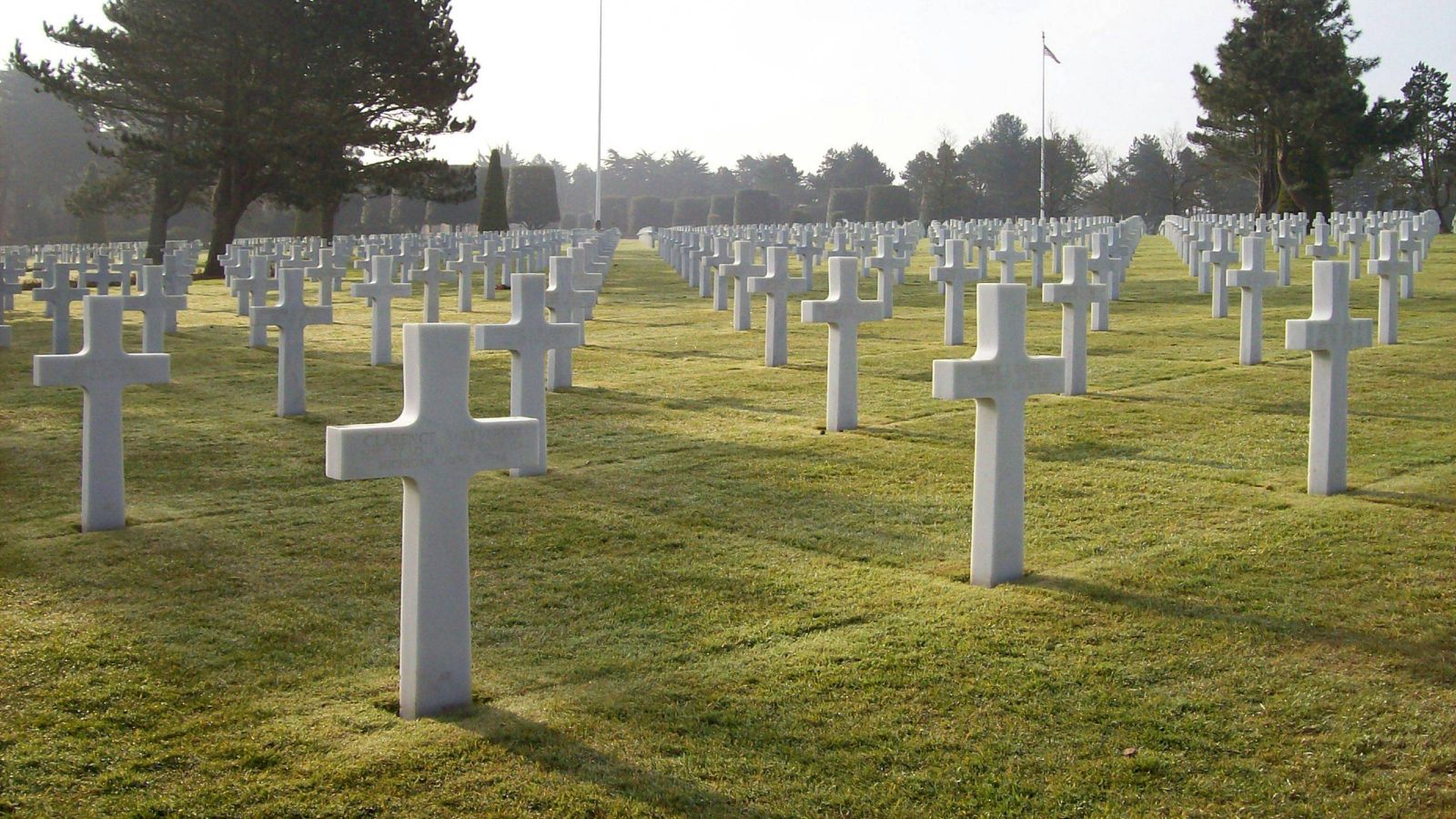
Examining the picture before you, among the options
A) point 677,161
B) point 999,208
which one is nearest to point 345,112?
point 999,208

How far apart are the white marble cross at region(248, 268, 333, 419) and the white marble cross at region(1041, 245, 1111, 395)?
507 cm

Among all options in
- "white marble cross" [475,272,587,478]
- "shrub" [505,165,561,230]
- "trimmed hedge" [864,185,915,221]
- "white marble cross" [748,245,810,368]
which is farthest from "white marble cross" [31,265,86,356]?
"trimmed hedge" [864,185,915,221]

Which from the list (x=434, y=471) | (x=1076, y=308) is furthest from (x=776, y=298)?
(x=434, y=471)

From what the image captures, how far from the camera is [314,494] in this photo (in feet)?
22.5

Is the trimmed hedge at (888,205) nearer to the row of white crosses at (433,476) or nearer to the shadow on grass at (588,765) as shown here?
the row of white crosses at (433,476)

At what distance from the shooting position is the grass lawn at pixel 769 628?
11.7 ft

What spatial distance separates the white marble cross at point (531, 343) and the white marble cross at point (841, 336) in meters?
1.78

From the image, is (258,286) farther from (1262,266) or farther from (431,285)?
(1262,266)

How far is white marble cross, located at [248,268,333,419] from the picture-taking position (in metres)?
9.37

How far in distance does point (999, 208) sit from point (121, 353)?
66.1 meters

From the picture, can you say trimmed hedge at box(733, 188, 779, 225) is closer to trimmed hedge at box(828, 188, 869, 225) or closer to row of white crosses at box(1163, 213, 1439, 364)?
trimmed hedge at box(828, 188, 869, 225)

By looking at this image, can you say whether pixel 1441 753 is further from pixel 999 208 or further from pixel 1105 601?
pixel 999 208

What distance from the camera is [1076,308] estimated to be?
31.2 feet

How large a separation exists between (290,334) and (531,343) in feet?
9.51
